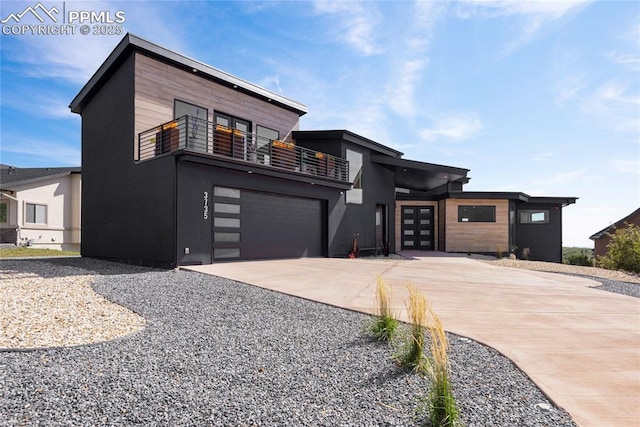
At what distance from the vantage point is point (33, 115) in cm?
1532

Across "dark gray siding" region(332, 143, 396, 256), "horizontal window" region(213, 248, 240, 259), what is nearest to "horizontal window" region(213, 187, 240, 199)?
"horizontal window" region(213, 248, 240, 259)

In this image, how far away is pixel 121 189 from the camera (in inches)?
453

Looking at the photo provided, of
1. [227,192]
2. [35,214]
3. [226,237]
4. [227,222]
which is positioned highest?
[227,192]

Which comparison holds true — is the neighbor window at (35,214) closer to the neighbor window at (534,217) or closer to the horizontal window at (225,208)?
the horizontal window at (225,208)

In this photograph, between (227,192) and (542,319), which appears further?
(227,192)

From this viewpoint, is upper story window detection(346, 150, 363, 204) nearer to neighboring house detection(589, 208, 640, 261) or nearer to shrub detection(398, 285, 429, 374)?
shrub detection(398, 285, 429, 374)

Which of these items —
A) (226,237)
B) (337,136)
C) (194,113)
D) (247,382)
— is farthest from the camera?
(337,136)

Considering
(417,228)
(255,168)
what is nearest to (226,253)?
(255,168)

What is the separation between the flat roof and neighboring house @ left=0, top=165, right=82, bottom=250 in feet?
27.8

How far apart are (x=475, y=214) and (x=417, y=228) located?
11.5ft

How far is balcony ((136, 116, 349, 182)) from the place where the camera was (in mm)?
9875

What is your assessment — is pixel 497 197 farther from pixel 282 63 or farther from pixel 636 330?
pixel 636 330

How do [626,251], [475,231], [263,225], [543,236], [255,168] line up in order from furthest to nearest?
[543,236] → [475,231] → [626,251] → [263,225] → [255,168]

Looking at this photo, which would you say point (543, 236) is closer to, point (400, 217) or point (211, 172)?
point (400, 217)
